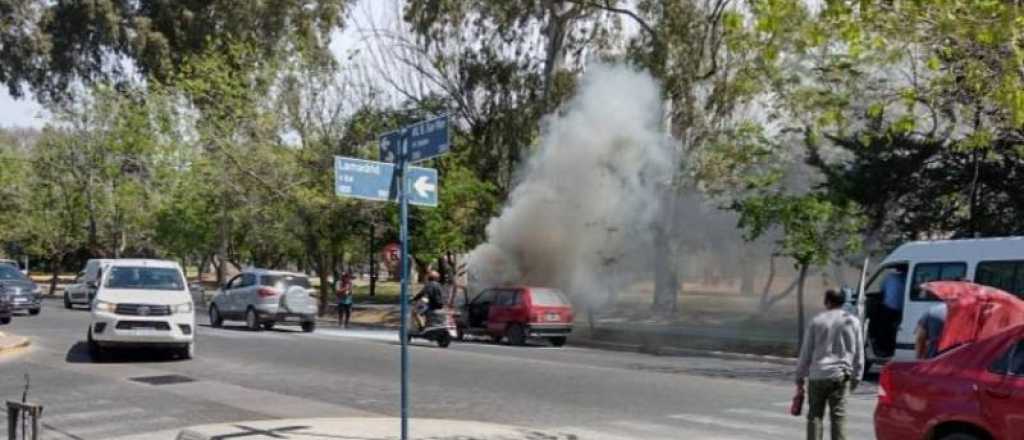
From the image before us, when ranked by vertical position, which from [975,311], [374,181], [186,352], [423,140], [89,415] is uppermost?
[423,140]

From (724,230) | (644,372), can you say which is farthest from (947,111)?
(724,230)

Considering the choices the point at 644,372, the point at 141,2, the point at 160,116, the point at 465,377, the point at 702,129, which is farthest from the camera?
the point at 141,2

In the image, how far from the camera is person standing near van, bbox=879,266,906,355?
1714 cm

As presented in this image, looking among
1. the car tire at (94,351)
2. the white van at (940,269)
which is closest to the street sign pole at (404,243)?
the white van at (940,269)

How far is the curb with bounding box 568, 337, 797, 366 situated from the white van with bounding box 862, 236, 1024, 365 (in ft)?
12.1

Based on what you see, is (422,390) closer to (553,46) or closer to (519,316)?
(519,316)

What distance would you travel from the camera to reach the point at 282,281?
26.8 metres

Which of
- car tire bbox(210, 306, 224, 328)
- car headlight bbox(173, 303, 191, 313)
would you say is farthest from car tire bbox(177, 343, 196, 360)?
car tire bbox(210, 306, 224, 328)

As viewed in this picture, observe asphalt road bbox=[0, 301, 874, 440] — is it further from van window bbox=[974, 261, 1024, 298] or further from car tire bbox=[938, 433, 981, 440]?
car tire bbox=[938, 433, 981, 440]

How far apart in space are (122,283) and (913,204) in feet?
55.9

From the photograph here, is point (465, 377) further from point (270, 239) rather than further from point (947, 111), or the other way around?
point (270, 239)

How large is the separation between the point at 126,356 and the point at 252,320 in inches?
361

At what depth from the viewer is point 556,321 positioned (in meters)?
24.6

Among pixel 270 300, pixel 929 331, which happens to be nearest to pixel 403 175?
pixel 929 331
